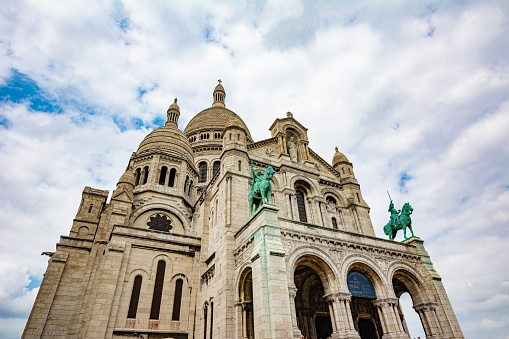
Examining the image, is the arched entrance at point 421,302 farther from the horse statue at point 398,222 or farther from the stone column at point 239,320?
the stone column at point 239,320

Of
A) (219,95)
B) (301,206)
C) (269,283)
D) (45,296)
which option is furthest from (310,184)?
(219,95)

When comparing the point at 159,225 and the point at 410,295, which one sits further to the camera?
the point at 159,225

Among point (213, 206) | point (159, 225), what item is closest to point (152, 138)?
point (159, 225)

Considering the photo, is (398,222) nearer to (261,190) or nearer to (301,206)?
(301,206)

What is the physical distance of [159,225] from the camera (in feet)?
86.6

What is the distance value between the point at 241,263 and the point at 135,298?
28.4 feet

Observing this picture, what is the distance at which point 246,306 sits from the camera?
15.6m

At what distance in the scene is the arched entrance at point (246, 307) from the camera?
1506 cm

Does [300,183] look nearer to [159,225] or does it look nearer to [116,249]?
[159,225]

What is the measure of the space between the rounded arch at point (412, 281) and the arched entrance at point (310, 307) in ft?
15.0

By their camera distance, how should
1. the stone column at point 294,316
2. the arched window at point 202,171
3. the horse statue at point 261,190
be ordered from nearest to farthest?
the stone column at point 294,316
the horse statue at point 261,190
the arched window at point 202,171

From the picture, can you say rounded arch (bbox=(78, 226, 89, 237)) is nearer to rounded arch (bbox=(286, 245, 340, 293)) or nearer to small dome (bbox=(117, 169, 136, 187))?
small dome (bbox=(117, 169, 136, 187))

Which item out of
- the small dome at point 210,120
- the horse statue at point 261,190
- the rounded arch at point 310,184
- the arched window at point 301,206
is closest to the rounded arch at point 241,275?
the horse statue at point 261,190

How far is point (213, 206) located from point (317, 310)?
10.4m
